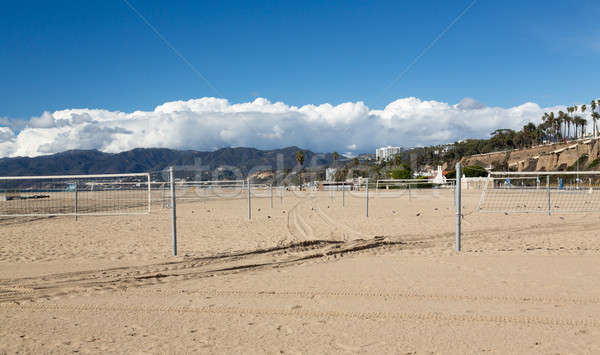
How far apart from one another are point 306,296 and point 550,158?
9282 cm

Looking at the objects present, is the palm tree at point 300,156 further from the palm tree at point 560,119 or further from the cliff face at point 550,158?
the palm tree at point 560,119

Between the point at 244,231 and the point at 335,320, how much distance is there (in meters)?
8.35

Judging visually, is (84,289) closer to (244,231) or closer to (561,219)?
(244,231)

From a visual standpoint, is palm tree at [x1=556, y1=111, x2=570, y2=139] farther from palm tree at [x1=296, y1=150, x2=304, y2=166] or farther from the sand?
the sand

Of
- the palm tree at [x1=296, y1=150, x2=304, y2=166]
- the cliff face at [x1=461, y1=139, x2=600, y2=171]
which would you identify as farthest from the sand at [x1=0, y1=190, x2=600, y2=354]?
the palm tree at [x1=296, y1=150, x2=304, y2=166]

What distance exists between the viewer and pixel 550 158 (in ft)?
271

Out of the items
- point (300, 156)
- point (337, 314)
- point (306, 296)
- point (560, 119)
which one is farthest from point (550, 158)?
point (337, 314)

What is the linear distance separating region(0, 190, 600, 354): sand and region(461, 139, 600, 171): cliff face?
73385 millimetres

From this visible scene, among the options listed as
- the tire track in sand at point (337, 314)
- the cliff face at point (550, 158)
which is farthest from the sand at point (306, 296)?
the cliff face at point (550, 158)

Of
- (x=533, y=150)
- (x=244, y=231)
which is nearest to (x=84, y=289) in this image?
(x=244, y=231)

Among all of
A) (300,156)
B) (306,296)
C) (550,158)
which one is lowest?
(306,296)

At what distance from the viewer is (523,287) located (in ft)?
17.4

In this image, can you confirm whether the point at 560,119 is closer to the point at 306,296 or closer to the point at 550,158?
the point at 550,158

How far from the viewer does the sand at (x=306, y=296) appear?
3.71 metres
